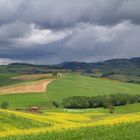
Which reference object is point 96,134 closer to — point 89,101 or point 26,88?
point 89,101

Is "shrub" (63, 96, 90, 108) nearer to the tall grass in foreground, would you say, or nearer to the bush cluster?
the bush cluster

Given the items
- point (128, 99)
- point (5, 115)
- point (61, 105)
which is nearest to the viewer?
point (5, 115)

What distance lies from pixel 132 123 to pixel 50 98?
140481 mm

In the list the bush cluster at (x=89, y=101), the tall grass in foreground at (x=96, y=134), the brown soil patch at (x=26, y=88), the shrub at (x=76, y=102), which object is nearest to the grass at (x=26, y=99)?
the brown soil patch at (x=26, y=88)

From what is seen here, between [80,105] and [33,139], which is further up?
[33,139]

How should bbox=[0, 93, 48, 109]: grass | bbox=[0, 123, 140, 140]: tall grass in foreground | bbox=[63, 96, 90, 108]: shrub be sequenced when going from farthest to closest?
bbox=[63, 96, 90, 108]: shrub → bbox=[0, 93, 48, 109]: grass → bbox=[0, 123, 140, 140]: tall grass in foreground

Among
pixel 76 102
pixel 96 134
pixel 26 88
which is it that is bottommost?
pixel 76 102

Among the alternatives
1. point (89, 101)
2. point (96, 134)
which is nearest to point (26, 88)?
point (89, 101)

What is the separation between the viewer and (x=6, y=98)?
559 ft

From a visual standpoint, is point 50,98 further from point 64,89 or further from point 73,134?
point 73,134

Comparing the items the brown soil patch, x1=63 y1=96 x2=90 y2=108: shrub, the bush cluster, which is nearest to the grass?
the brown soil patch

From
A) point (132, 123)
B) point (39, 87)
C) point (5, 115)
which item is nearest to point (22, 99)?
point (39, 87)

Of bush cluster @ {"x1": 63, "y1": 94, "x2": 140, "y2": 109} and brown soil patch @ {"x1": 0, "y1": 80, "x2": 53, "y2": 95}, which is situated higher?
brown soil patch @ {"x1": 0, "y1": 80, "x2": 53, "y2": 95}

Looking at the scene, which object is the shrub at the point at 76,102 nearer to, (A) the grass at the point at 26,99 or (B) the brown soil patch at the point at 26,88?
(A) the grass at the point at 26,99
